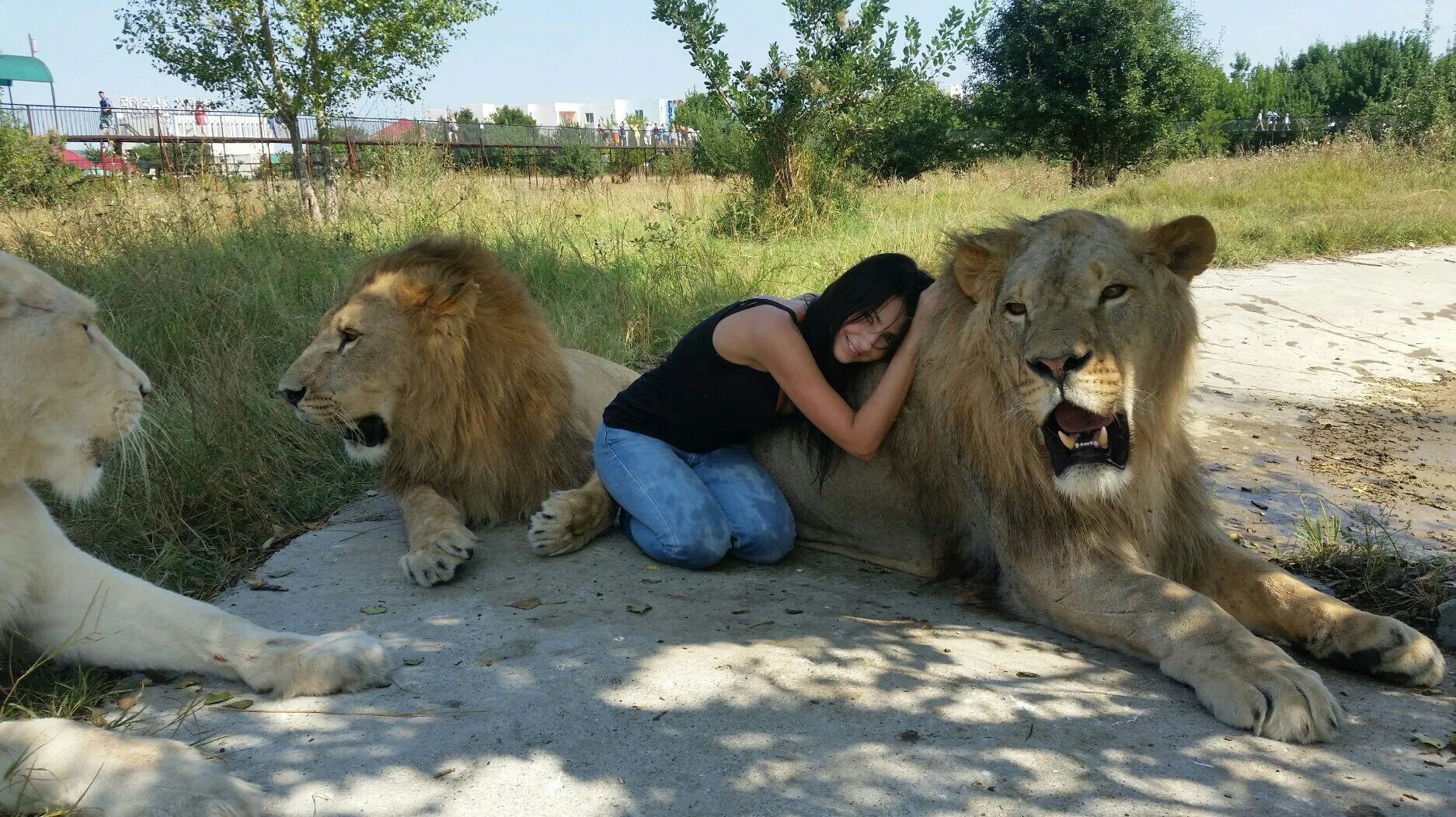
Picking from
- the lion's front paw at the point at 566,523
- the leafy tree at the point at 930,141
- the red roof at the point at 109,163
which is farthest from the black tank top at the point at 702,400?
the leafy tree at the point at 930,141

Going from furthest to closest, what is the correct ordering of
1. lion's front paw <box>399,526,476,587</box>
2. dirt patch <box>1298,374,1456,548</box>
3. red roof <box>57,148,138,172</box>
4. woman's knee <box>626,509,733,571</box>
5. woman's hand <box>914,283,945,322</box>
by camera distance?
red roof <box>57,148,138,172</box>
dirt patch <box>1298,374,1456,548</box>
woman's knee <box>626,509,733,571</box>
lion's front paw <box>399,526,476,587</box>
woman's hand <box>914,283,945,322</box>

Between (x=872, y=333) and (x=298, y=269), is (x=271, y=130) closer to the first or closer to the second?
(x=298, y=269)

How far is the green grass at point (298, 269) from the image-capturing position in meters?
4.20

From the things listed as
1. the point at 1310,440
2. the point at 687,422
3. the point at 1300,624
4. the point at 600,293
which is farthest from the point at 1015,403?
the point at 600,293

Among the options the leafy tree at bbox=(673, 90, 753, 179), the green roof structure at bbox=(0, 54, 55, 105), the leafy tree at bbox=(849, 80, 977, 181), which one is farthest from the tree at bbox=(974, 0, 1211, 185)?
the green roof structure at bbox=(0, 54, 55, 105)

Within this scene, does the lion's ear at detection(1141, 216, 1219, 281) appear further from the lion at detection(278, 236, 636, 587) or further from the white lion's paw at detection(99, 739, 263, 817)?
the white lion's paw at detection(99, 739, 263, 817)

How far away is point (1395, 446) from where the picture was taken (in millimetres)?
5668

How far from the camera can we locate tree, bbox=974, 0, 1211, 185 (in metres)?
22.4

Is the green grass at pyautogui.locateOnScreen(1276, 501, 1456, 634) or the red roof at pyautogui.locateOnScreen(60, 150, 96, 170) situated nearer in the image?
the green grass at pyautogui.locateOnScreen(1276, 501, 1456, 634)

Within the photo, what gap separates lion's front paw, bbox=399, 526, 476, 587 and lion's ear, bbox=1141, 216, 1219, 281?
2277mm

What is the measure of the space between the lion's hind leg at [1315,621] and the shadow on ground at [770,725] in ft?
0.21

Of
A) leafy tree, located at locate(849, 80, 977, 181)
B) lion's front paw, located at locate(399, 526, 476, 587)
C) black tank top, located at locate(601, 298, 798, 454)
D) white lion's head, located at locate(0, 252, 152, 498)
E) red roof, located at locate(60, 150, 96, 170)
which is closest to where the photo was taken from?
white lion's head, located at locate(0, 252, 152, 498)

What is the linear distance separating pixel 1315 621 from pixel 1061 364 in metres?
0.97

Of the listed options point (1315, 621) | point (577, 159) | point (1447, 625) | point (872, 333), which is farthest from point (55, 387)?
point (577, 159)
